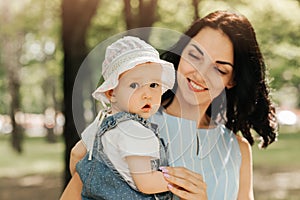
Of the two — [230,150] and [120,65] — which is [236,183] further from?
[120,65]

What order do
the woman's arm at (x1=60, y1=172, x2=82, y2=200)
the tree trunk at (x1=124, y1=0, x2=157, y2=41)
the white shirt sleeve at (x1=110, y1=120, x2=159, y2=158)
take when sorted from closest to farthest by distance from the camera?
the white shirt sleeve at (x1=110, y1=120, x2=159, y2=158) < the woman's arm at (x1=60, y1=172, x2=82, y2=200) < the tree trunk at (x1=124, y1=0, x2=157, y2=41)

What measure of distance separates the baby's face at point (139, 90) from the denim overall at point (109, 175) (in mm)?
25

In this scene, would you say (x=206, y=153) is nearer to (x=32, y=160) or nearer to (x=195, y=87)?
(x=195, y=87)

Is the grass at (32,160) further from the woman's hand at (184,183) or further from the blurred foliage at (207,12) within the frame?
the woman's hand at (184,183)

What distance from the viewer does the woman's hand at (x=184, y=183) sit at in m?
1.91

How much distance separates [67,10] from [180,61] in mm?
6653

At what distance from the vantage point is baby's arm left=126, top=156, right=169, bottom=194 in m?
1.79

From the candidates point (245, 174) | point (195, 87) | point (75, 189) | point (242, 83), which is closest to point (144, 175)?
point (75, 189)

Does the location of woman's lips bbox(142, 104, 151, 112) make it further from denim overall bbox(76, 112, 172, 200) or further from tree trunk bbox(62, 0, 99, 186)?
tree trunk bbox(62, 0, 99, 186)

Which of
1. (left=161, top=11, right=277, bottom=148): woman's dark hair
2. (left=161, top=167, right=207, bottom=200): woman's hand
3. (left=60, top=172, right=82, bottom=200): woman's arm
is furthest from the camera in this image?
(left=161, top=11, right=277, bottom=148): woman's dark hair

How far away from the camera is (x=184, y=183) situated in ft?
6.48

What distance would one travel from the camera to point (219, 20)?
2.48 m

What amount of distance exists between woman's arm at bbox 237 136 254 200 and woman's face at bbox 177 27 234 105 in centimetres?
23

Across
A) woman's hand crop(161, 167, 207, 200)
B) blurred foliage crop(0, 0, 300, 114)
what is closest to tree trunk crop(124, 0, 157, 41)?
blurred foliage crop(0, 0, 300, 114)
